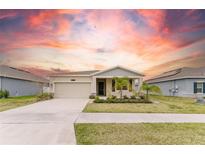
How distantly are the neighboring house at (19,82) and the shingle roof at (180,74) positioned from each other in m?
7.20

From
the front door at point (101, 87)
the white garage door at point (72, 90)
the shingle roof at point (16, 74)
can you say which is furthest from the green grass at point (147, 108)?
the front door at point (101, 87)

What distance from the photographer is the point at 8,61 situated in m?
11.9

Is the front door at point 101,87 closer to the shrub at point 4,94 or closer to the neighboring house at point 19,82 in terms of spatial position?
the neighboring house at point 19,82

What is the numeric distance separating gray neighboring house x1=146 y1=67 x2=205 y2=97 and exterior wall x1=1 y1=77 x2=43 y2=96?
25.0 ft

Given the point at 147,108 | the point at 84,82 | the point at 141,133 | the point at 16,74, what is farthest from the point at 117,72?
the point at 141,133

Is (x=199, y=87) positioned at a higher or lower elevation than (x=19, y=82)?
lower

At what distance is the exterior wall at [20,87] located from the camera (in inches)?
556

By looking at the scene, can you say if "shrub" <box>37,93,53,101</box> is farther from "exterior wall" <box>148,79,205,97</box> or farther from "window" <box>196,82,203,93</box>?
"window" <box>196,82,203,93</box>

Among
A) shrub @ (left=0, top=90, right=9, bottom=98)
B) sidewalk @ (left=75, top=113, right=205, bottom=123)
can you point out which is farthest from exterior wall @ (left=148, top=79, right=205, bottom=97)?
shrub @ (left=0, top=90, right=9, bottom=98)

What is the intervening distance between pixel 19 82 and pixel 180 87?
32.6ft

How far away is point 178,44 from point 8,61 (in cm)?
803

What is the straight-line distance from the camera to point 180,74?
47.3 ft

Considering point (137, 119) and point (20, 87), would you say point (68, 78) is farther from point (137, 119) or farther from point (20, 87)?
point (137, 119)

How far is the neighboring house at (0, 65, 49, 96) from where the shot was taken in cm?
1346
